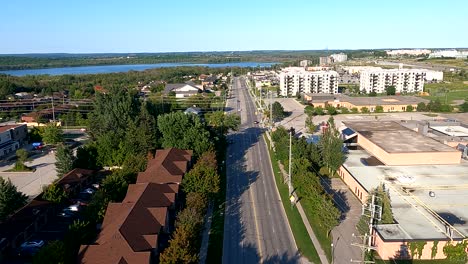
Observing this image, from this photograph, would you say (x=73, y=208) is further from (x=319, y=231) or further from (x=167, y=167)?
(x=319, y=231)

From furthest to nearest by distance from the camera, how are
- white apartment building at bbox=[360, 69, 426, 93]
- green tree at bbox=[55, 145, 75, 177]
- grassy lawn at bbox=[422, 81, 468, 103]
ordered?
white apartment building at bbox=[360, 69, 426, 93] < grassy lawn at bbox=[422, 81, 468, 103] < green tree at bbox=[55, 145, 75, 177]

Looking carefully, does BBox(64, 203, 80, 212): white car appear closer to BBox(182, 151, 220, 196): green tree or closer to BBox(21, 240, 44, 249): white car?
BBox(21, 240, 44, 249): white car

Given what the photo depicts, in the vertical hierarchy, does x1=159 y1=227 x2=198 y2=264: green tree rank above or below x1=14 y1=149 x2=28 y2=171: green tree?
above

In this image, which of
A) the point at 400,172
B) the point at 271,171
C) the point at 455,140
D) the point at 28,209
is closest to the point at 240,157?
the point at 271,171

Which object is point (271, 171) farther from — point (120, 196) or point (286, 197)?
point (120, 196)

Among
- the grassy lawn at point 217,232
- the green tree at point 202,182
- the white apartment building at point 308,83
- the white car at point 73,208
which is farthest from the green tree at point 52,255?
the white apartment building at point 308,83

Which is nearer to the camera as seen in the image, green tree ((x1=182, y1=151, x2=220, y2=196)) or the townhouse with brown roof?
the townhouse with brown roof

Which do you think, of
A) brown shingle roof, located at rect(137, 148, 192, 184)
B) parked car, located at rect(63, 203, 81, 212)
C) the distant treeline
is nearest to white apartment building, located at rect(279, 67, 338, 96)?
the distant treeline

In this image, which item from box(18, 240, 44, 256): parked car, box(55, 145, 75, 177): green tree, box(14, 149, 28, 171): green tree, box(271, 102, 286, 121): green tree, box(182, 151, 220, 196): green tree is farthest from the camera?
box(271, 102, 286, 121): green tree
